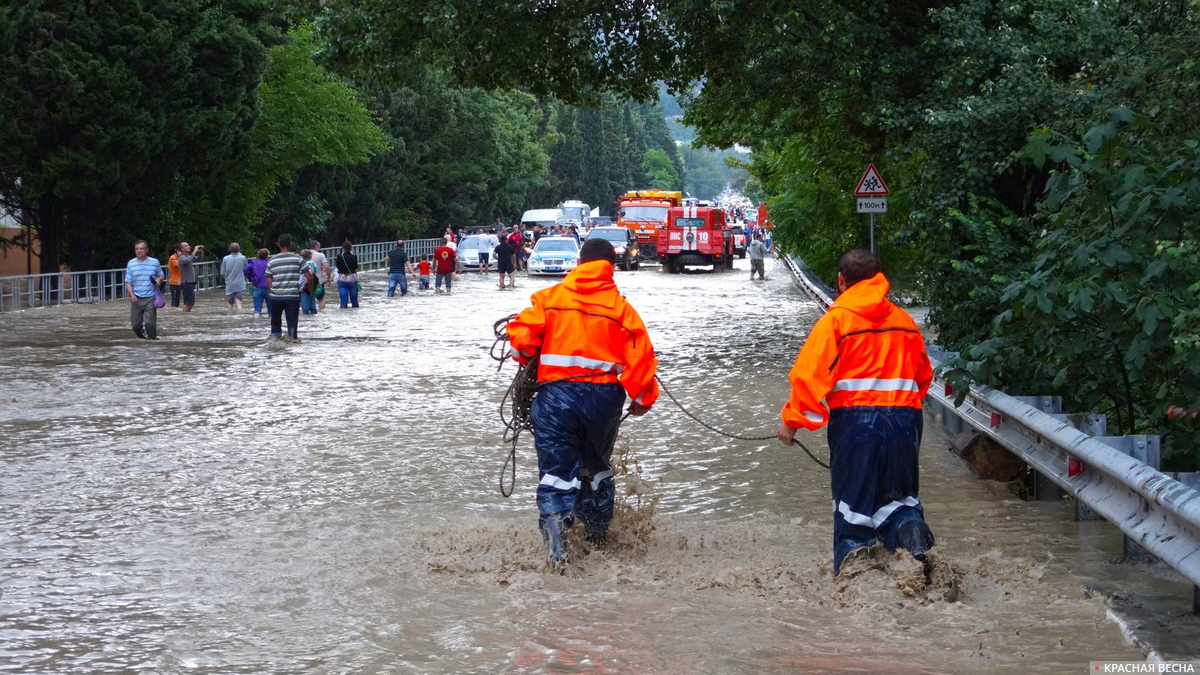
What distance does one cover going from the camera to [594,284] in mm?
7918

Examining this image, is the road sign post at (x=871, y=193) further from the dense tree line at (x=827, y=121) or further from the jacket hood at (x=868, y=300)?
the jacket hood at (x=868, y=300)

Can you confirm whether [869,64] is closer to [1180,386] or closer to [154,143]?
[1180,386]

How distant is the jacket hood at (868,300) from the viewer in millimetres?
7086

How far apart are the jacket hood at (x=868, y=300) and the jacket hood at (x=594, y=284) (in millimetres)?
1268

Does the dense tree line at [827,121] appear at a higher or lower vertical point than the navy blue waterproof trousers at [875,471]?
higher

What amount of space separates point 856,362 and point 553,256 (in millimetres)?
44614

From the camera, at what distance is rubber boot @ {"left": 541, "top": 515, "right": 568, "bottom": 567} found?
25.3ft

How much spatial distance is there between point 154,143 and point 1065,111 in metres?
26.5

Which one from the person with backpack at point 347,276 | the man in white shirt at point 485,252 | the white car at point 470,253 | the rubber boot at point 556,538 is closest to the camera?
the rubber boot at point 556,538

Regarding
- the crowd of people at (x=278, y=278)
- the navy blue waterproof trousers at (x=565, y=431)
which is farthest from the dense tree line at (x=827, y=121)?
the crowd of people at (x=278, y=278)

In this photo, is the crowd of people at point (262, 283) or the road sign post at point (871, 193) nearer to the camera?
the road sign post at point (871, 193)

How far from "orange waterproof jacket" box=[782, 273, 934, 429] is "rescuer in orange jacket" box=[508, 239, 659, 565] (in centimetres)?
103

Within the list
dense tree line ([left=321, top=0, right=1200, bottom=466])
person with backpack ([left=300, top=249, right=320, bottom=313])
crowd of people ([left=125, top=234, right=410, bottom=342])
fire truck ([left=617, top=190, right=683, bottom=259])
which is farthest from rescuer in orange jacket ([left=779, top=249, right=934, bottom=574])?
fire truck ([left=617, top=190, right=683, bottom=259])

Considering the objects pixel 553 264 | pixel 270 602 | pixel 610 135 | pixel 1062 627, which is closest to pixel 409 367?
pixel 270 602
